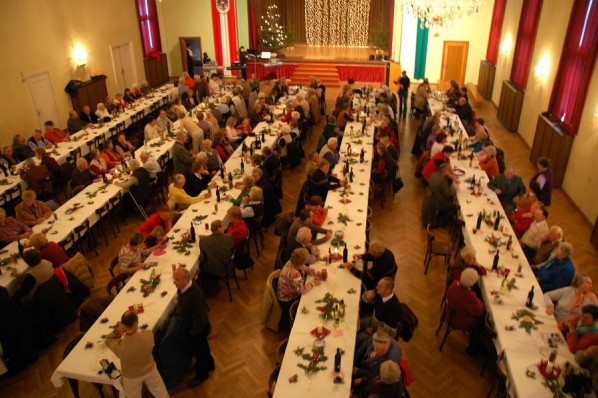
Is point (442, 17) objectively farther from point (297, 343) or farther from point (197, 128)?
point (297, 343)

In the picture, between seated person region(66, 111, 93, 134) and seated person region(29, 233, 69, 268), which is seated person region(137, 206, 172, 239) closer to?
seated person region(29, 233, 69, 268)

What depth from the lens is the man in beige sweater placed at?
4.77m

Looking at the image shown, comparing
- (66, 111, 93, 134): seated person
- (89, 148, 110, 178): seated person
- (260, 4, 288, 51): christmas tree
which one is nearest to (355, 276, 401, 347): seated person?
(89, 148, 110, 178): seated person

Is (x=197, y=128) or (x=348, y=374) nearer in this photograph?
(x=348, y=374)

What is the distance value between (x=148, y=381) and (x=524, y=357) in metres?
4.05

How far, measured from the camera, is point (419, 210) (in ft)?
33.5

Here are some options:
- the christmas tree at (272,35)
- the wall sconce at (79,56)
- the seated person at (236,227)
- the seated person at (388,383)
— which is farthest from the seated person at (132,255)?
the christmas tree at (272,35)

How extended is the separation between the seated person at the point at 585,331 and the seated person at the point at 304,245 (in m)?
3.14

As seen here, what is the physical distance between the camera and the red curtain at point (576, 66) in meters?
9.91

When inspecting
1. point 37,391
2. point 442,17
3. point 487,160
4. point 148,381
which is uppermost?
point 442,17

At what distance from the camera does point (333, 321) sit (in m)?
5.53

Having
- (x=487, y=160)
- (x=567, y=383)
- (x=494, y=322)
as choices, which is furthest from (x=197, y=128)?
(x=567, y=383)

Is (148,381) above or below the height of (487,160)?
below

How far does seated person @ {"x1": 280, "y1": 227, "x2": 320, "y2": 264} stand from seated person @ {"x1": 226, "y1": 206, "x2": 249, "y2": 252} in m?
0.86
